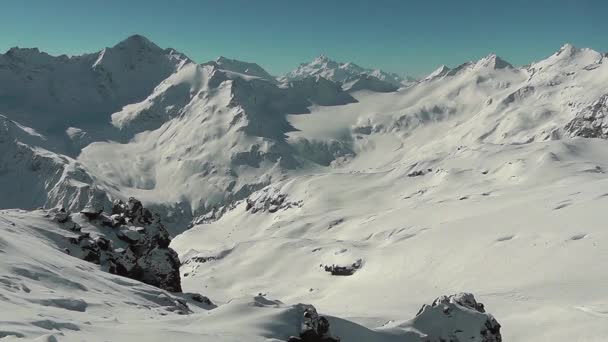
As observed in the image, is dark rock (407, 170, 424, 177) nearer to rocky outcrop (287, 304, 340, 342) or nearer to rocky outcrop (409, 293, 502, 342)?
rocky outcrop (409, 293, 502, 342)

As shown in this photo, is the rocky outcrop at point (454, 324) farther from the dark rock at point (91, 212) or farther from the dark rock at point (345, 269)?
the dark rock at point (345, 269)

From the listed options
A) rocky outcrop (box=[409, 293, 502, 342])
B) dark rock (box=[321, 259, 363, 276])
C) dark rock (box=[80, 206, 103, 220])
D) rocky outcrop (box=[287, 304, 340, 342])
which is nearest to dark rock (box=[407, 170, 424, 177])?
dark rock (box=[321, 259, 363, 276])

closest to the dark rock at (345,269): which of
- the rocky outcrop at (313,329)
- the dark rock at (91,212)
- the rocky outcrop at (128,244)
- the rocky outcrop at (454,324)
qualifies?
the rocky outcrop at (128,244)

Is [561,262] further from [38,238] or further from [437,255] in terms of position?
[38,238]

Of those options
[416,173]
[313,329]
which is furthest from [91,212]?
[416,173]

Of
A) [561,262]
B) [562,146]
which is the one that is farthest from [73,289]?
[562,146]

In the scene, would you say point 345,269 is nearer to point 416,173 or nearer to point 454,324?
point 454,324
